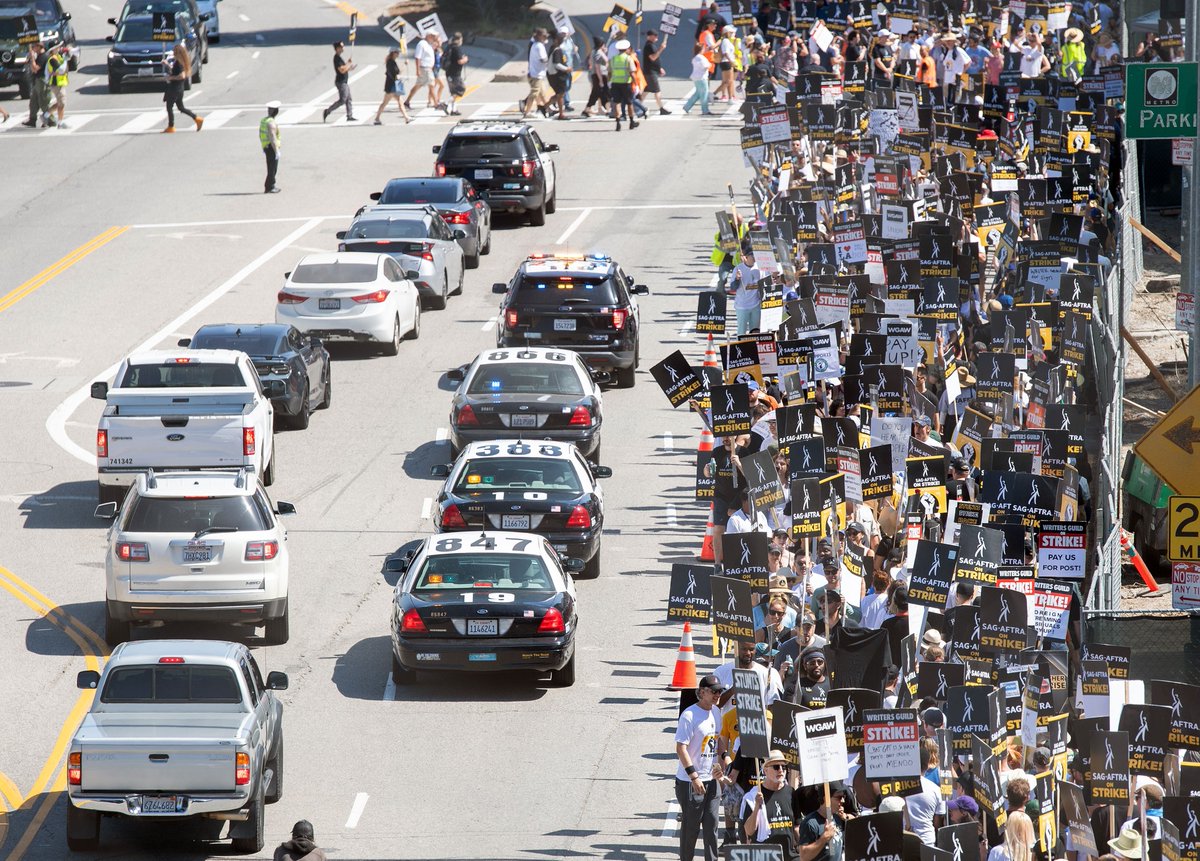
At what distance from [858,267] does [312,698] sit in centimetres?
978

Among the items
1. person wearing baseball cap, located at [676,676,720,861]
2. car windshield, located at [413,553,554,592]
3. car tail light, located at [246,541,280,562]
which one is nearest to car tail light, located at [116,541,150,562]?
car tail light, located at [246,541,280,562]

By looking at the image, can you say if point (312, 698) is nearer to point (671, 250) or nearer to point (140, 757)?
point (140, 757)

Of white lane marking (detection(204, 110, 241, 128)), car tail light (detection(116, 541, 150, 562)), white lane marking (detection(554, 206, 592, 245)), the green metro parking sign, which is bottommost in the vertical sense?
white lane marking (detection(554, 206, 592, 245))

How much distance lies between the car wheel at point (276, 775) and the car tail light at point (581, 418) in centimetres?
855

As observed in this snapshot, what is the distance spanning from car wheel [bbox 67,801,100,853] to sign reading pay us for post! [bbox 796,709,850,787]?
5.17 m

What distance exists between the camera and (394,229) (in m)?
31.7

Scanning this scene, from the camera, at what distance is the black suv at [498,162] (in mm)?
36938

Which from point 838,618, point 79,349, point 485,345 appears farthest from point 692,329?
point 838,618

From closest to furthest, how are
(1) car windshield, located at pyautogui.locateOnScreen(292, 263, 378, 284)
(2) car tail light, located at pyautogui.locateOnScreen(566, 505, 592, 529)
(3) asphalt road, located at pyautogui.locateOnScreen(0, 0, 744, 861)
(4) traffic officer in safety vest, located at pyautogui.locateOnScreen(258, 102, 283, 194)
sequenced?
(3) asphalt road, located at pyautogui.locateOnScreen(0, 0, 744, 861), (2) car tail light, located at pyautogui.locateOnScreen(566, 505, 592, 529), (1) car windshield, located at pyautogui.locateOnScreen(292, 263, 378, 284), (4) traffic officer in safety vest, located at pyautogui.locateOnScreen(258, 102, 283, 194)

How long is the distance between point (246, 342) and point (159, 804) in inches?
472

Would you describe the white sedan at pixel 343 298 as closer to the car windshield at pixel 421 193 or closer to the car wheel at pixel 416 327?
the car wheel at pixel 416 327

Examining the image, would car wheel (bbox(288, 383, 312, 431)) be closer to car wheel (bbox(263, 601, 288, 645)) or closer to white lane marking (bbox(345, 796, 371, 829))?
car wheel (bbox(263, 601, 288, 645))

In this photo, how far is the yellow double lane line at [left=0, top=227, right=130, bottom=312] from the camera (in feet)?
109

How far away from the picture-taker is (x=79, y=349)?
3014cm
